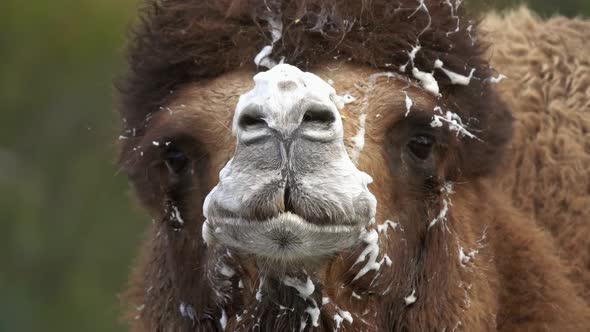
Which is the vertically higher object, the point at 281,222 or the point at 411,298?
the point at 281,222

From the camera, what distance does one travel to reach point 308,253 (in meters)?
4.06

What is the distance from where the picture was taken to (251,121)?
4.02 metres

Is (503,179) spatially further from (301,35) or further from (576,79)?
(301,35)

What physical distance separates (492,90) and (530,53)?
1507 mm

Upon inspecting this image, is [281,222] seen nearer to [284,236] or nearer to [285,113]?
[284,236]

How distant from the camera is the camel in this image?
13.1ft

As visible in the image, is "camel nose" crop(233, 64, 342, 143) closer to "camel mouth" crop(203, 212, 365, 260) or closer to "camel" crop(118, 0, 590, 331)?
"camel" crop(118, 0, 590, 331)

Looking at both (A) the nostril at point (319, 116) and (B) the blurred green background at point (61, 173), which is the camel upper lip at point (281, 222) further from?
(B) the blurred green background at point (61, 173)

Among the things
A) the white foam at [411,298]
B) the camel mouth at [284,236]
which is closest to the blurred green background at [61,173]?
the white foam at [411,298]

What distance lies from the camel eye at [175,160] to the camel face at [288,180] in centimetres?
71

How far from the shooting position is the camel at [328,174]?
3990 mm

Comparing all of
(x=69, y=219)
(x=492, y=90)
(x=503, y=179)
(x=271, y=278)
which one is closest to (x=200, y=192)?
(x=271, y=278)

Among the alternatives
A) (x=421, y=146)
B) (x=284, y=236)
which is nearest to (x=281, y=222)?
(x=284, y=236)

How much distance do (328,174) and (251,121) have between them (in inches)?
12.6
